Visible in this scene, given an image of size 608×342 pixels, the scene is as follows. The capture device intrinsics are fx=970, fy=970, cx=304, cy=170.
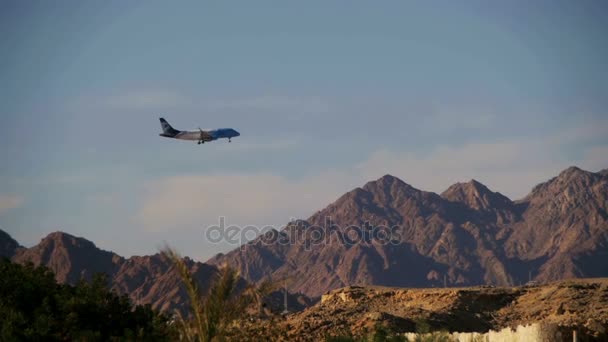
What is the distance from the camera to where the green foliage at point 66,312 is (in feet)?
125

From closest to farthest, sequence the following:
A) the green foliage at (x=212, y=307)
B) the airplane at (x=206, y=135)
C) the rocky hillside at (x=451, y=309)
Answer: the green foliage at (x=212, y=307)
the rocky hillside at (x=451, y=309)
the airplane at (x=206, y=135)

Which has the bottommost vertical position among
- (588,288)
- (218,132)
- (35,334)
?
(35,334)

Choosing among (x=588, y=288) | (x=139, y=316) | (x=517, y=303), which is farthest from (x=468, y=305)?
(x=139, y=316)

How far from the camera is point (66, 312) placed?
4056cm

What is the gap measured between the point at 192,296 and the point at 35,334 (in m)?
12.6

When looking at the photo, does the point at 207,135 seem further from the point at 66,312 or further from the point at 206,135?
the point at 66,312

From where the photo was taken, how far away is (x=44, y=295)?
4319 cm

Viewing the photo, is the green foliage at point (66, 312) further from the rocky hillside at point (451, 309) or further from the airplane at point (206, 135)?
the airplane at point (206, 135)

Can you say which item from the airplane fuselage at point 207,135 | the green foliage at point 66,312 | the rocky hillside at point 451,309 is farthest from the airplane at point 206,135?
the green foliage at point 66,312

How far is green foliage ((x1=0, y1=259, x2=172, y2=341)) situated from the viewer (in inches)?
1497

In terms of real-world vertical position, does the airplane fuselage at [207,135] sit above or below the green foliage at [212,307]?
above

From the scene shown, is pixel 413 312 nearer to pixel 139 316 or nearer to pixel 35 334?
pixel 139 316

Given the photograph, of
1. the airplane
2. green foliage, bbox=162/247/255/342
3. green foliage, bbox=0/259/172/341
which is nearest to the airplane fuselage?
the airplane

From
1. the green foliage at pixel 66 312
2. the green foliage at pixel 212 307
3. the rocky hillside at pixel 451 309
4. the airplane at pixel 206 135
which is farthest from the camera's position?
the airplane at pixel 206 135
